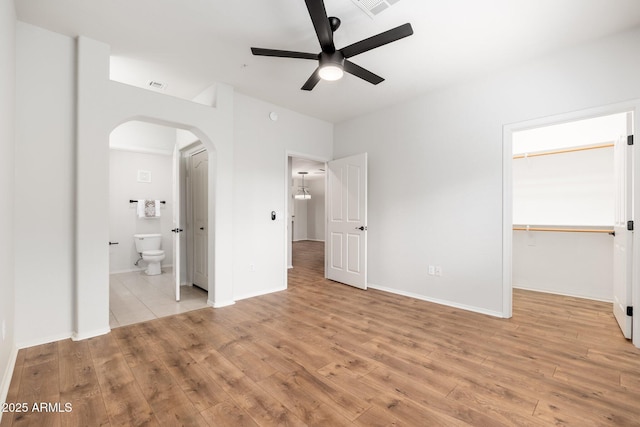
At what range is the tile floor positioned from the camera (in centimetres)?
320

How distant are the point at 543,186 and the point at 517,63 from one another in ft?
7.03

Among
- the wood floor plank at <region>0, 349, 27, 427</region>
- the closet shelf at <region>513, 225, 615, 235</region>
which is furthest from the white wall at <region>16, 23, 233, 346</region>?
the closet shelf at <region>513, 225, 615, 235</region>

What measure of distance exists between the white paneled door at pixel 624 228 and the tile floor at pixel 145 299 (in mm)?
4458

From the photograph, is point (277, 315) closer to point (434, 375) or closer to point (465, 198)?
point (434, 375)

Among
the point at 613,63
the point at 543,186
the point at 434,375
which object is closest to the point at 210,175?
the point at 434,375

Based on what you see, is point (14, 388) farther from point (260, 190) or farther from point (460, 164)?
point (460, 164)

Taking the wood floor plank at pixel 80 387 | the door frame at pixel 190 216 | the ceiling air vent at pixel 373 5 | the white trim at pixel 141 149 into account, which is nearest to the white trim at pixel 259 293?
the door frame at pixel 190 216

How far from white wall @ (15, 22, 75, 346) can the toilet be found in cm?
248

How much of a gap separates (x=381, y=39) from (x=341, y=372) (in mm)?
2502

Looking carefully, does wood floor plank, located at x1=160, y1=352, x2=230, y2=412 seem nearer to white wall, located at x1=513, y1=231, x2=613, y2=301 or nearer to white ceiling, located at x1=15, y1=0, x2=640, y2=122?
white ceiling, located at x1=15, y1=0, x2=640, y2=122

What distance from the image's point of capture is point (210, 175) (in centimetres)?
362

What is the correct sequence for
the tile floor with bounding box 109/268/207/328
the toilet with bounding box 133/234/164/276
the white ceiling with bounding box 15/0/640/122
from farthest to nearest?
the toilet with bounding box 133/234/164/276 → the tile floor with bounding box 109/268/207/328 → the white ceiling with bounding box 15/0/640/122

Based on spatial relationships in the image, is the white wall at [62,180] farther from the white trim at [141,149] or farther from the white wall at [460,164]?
the white wall at [460,164]

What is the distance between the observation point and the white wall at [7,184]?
1.85m
